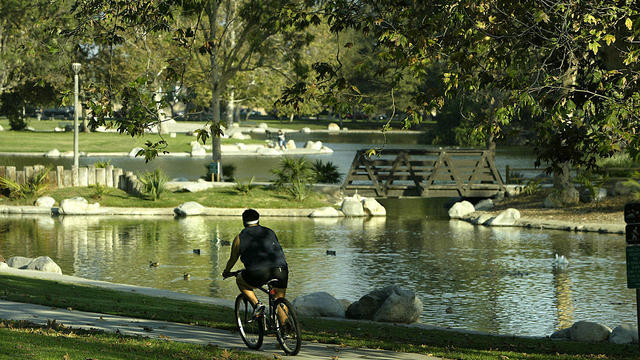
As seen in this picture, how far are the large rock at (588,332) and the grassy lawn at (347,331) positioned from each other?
58 centimetres

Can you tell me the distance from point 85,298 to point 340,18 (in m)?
6.60

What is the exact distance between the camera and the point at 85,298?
1555cm

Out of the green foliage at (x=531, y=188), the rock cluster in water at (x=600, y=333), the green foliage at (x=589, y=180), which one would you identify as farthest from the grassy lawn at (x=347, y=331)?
the green foliage at (x=531, y=188)

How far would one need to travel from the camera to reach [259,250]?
10.6 meters

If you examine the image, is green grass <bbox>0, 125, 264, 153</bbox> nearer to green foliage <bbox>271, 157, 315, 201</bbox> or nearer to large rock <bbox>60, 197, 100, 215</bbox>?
green foliage <bbox>271, 157, 315, 201</bbox>

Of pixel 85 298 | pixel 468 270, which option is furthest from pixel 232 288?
pixel 468 270

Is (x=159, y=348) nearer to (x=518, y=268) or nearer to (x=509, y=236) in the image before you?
(x=518, y=268)

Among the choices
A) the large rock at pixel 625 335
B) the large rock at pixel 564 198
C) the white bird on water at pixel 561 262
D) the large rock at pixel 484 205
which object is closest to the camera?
the large rock at pixel 625 335

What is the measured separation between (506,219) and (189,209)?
1197cm

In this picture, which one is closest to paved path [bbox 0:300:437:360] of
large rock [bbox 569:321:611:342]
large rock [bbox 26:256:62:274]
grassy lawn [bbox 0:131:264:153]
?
large rock [bbox 569:321:611:342]

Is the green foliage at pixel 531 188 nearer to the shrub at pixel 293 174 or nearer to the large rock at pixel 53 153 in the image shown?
the shrub at pixel 293 174

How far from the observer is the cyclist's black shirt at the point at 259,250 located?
34.8ft

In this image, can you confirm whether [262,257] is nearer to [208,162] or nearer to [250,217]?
[250,217]

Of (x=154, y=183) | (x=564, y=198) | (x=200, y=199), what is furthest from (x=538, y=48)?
(x=154, y=183)
